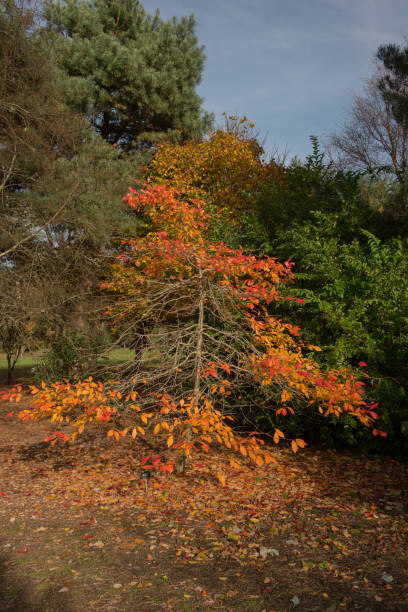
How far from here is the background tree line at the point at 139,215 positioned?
5328 millimetres

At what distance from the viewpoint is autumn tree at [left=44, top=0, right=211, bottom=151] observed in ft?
34.6

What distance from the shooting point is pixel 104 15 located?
11398 millimetres

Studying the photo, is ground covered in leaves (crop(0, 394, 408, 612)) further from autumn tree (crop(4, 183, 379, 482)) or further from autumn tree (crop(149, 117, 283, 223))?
autumn tree (crop(149, 117, 283, 223))

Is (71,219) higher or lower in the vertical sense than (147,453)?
higher

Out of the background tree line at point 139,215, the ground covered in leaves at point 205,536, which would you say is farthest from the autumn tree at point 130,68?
the ground covered in leaves at point 205,536

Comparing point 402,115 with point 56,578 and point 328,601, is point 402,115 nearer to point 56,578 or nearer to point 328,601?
point 328,601

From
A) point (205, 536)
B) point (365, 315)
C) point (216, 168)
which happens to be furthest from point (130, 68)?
point (205, 536)

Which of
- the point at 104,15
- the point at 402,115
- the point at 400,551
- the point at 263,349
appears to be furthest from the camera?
the point at 104,15

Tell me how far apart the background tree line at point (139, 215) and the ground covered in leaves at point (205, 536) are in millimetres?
936

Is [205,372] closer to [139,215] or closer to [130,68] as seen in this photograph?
[139,215]

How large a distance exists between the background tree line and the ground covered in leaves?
3.07 feet

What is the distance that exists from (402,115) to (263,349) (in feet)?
14.5

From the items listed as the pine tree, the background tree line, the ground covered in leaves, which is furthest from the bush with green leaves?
the pine tree

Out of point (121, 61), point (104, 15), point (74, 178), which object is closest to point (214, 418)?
point (74, 178)
